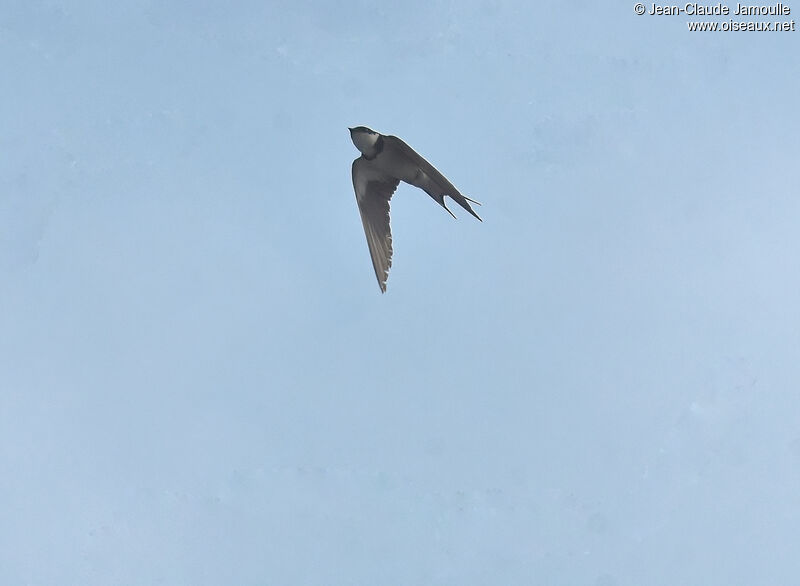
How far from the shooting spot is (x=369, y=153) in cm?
1762

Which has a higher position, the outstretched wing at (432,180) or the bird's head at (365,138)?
the bird's head at (365,138)

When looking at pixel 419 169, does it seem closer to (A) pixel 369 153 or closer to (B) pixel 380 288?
(A) pixel 369 153

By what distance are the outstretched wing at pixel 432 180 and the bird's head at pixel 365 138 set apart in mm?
364

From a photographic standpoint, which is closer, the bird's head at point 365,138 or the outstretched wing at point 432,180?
the outstretched wing at point 432,180

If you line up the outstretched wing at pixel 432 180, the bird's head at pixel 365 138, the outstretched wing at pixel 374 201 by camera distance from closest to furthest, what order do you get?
the outstretched wing at pixel 432 180 < the bird's head at pixel 365 138 < the outstretched wing at pixel 374 201

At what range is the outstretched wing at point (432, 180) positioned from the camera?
629 inches

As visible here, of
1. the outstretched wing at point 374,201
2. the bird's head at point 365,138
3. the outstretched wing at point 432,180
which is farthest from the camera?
the outstretched wing at point 374,201

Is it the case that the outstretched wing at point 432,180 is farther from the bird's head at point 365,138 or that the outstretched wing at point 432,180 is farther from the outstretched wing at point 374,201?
the outstretched wing at point 374,201

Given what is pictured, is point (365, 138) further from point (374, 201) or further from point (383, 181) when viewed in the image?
point (374, 201)

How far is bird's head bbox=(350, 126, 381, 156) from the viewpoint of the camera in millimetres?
17312

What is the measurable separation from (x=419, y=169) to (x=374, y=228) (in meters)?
1.85

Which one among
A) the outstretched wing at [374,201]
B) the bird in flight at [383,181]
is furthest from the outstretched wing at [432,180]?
the outstretched wing at [374,201]

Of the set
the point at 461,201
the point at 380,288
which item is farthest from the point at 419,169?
the point at 380,288

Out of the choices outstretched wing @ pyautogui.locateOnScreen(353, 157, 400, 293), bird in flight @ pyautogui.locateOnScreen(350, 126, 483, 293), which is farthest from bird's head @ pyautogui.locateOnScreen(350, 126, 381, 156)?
outstretched wing @ pyautogui.locateOnScreen(353, 157, 400, 293)
